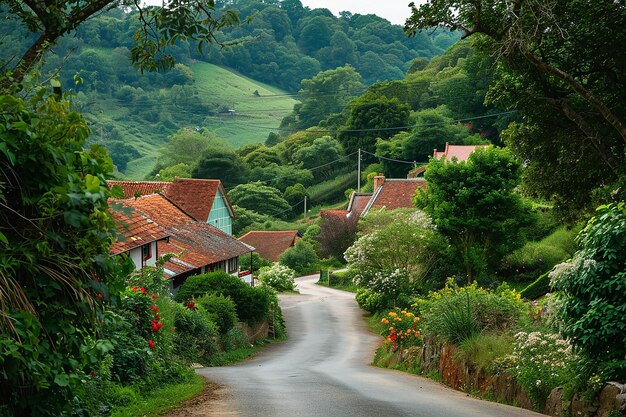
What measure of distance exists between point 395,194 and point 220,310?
3578 centimetres

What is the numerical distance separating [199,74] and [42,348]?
166985mm

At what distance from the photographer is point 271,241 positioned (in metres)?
80.9

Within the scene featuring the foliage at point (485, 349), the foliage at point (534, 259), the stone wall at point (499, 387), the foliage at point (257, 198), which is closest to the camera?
the stone wall at point (499, 387)

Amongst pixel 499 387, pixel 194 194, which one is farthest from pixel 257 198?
pixel 499 387

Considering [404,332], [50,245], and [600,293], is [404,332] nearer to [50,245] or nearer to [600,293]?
[600,293]

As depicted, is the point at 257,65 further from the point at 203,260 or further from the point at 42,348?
the point at 42,348

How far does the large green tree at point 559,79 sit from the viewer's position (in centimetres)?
1748

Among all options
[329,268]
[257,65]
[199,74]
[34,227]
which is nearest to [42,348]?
[34,227]

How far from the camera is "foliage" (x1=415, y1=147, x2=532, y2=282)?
117 ft

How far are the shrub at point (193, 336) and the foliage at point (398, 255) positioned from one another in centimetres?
1458

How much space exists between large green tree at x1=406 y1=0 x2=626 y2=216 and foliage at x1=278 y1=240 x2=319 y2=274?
52561 millimetres

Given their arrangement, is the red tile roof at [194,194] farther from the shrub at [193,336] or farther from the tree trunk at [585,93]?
the tree trunk at [585,93]

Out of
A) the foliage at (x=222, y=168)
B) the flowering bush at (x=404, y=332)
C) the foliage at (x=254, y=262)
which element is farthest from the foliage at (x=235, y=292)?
the foliage at (x=222, y=168)

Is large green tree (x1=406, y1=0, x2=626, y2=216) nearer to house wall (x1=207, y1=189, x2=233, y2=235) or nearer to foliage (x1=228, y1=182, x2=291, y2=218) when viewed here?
house wall (x1=207, y1=189, x2=233, y2=235)
